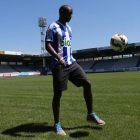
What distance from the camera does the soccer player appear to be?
9.37 feet

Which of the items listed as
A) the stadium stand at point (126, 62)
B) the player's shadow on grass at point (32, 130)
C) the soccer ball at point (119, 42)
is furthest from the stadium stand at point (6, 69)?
the player's shadow on grass at point (32, 130)

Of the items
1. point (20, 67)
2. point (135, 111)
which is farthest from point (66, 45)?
point (20, 67)

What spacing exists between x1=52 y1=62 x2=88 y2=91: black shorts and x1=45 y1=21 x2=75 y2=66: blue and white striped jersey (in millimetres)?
107

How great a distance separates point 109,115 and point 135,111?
71 cm

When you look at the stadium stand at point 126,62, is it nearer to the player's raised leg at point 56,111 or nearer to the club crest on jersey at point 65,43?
the club crest on jersey at point 65,43

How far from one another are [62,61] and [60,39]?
0.43 m

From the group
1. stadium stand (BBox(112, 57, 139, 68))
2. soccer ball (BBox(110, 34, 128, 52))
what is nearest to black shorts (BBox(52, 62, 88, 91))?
soccer ball (BBox(110, 34, 128, 52))

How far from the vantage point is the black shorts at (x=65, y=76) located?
9.46 feet

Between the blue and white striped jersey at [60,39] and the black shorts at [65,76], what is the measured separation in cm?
11

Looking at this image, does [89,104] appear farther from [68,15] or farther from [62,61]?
[68,15]

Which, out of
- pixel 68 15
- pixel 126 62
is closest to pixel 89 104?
pixel 68 15

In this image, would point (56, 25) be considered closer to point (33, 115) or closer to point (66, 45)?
point (66, 45)

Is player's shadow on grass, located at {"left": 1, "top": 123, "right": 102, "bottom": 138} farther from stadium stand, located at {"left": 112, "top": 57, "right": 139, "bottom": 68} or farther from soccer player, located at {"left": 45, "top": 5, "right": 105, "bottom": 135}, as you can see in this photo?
stadium stand, located at {"left": 112, "top": 57, "right": 139, "bottom": 68}

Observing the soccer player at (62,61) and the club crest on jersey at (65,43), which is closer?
the soccer player at (62,61)
